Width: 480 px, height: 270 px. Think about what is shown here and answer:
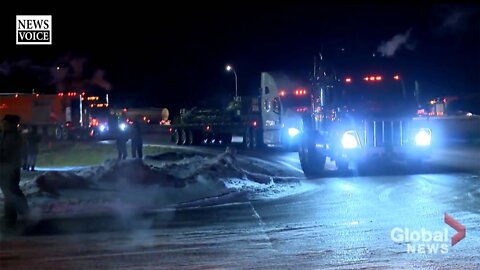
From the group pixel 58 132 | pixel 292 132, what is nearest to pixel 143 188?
pixel 292 132

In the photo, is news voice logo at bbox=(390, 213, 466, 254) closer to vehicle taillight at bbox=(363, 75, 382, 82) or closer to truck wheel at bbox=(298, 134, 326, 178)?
vehicle taillight at bbox=(363, 75, 382, 82)

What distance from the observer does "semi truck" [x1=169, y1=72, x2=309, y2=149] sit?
26.8 meters

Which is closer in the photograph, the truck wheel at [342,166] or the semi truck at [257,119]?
the truck wheel at [342,166]

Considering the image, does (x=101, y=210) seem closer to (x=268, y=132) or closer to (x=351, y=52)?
(x=351, y=52)

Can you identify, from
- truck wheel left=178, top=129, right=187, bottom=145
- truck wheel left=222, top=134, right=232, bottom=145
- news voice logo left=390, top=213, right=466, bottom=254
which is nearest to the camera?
news voice logo left=390, top=213, right=466, bottom=254

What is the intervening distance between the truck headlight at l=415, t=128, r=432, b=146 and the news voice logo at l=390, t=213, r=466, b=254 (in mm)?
8456

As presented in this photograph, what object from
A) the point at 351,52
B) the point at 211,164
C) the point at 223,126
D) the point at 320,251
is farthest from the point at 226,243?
the point at 223,126

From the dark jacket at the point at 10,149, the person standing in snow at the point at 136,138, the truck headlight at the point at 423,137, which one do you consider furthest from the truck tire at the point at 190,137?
the dark jacket at the point at 10,149

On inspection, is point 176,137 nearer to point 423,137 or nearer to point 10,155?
point 423,137

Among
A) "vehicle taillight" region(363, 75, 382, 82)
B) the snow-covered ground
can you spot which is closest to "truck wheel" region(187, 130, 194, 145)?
the snow-covered ground

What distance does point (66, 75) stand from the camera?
5528 cm

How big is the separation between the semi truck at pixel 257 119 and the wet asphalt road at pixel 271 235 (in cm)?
935

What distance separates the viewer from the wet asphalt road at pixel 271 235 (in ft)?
28.1

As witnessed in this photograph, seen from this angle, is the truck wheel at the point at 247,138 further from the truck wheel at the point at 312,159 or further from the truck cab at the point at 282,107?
the truck wheel at the point at 312,159
